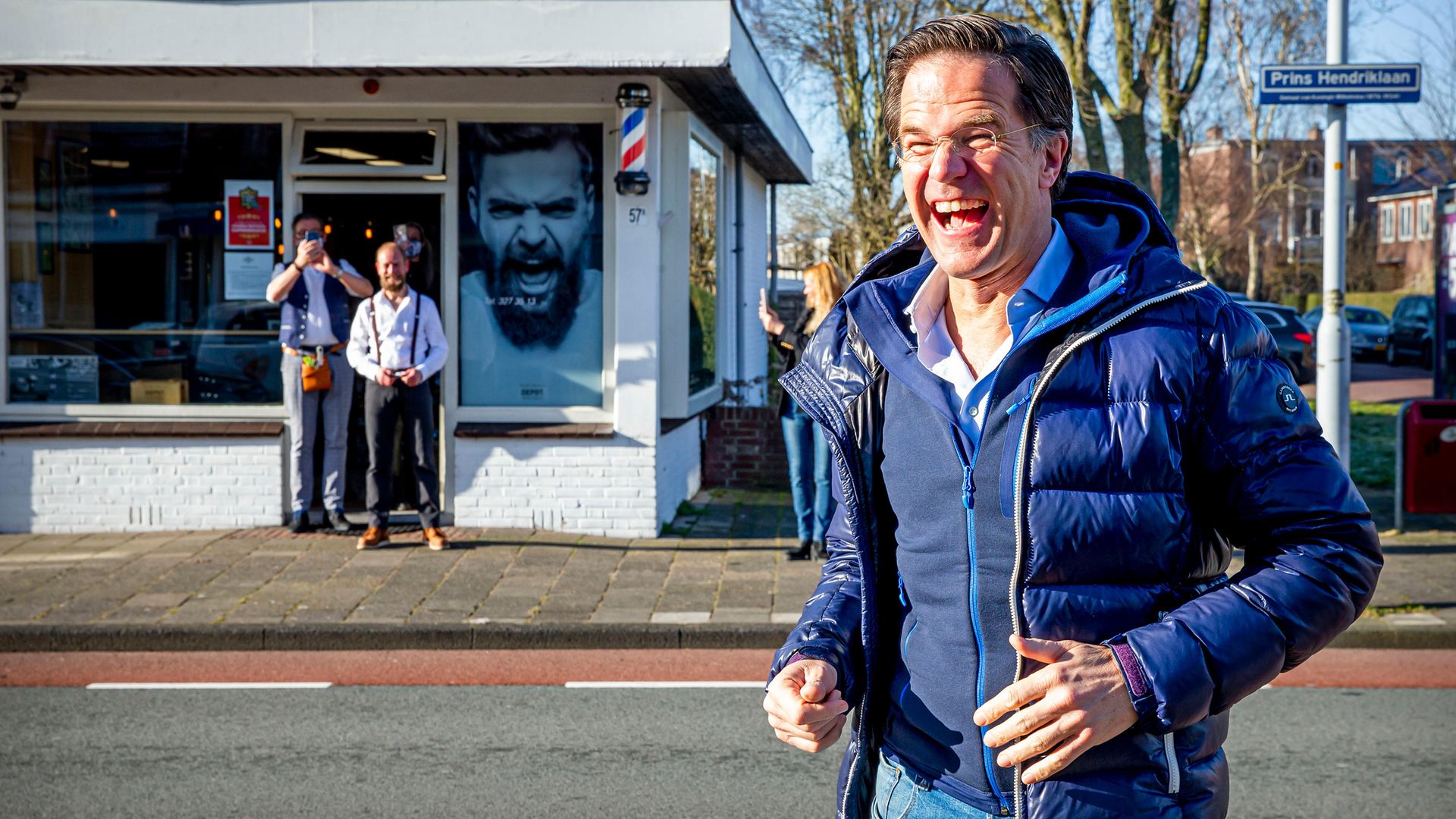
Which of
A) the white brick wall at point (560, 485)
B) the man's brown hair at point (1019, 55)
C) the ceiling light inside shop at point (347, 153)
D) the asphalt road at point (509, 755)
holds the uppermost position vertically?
the ceiling light inside shop at point (347, 153)

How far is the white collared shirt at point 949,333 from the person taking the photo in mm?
2084

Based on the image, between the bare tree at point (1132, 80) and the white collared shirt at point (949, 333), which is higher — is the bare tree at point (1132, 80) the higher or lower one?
the higher one

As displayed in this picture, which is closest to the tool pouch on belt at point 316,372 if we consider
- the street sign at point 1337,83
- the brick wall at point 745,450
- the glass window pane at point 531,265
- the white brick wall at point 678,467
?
the glass window pane at point 531,265

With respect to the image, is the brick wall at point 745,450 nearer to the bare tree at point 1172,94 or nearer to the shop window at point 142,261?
the shop window at point 142,261

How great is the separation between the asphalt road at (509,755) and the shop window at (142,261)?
171 inches

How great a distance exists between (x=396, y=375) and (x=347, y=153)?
6.40ft

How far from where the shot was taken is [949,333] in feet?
7.37

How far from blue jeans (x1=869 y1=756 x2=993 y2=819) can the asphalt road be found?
2739 millimetres

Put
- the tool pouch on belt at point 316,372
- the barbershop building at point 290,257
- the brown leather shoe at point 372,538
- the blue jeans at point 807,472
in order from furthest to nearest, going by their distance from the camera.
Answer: the barbershop building at point 290,257 → the tool pouch on belt at point 316,372 → the brown leather shoe at point 372,538 → the blue jeans at point 807,472

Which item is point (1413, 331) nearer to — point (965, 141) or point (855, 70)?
point (855, 70)

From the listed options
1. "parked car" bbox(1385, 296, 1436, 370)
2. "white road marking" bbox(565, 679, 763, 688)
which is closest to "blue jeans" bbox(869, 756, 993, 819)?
"white road marking" bbox(565, 679, 763, 688)

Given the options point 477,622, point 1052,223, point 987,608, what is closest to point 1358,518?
point 987,608

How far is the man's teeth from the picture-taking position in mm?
2072

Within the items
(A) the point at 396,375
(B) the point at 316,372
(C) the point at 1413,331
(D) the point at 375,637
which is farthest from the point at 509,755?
(C) the point at 1413,331
